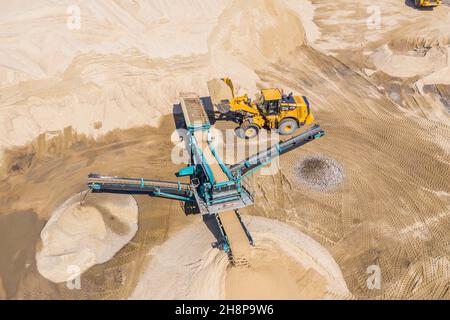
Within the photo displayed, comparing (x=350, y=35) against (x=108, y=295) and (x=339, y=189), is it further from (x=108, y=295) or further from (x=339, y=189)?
(x=108, y=295)

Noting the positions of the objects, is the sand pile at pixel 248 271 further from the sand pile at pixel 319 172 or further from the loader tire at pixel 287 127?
the loader tire at pixel 287 127

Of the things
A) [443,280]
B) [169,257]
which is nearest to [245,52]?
[169,257]

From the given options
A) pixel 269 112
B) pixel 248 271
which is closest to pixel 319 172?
pixel 269 112

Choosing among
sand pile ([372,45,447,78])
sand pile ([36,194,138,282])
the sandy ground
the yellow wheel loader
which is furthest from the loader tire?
sand pile ([372,45,447,78])

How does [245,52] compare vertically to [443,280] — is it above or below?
above

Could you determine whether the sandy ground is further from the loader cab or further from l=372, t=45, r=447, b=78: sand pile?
the loader cab

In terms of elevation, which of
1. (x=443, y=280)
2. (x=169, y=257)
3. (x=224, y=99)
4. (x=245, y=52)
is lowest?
(x=443, y=280)

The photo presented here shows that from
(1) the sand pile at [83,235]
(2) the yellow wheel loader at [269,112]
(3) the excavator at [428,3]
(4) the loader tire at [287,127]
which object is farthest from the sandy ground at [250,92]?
(2) the yellow wheel loader at [269,112]
